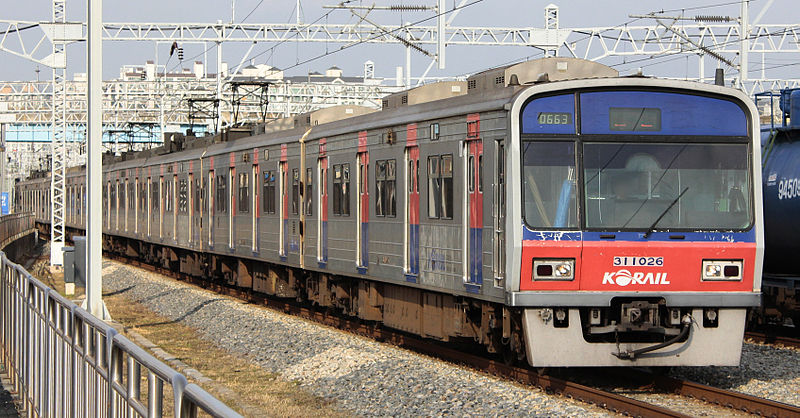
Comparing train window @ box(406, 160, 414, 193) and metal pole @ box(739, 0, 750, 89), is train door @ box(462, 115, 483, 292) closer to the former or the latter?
train window @ box(406, 160, 414, 193)

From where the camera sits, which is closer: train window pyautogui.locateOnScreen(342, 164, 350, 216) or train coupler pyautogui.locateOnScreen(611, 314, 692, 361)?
train coupler pyautogui.locateOnScreen(611, 314, 692, 361)

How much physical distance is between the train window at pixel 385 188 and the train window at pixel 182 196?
41.7ft

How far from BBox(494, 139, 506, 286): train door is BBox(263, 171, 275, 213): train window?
912 cm

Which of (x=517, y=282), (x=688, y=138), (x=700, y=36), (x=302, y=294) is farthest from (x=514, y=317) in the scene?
(x=700, y=36)

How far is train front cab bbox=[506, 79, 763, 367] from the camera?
433 inches

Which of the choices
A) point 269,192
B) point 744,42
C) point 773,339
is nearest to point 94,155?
point 269,192

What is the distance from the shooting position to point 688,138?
11.3 metres

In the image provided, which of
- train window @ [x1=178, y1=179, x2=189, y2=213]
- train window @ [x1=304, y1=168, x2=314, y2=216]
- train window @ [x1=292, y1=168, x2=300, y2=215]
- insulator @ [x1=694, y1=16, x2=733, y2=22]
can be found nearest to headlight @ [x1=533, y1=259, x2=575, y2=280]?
train window @ [x1=304, y1=168, x2=314, y2=216]

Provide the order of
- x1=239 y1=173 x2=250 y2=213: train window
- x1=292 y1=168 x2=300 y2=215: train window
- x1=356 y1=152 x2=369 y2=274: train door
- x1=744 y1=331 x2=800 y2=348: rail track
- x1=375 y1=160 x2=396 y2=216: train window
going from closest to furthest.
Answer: x1=375 y1=160 x2=396 y2=216: train window → x1=744 y1=331 x2=800 y2=348: rail track → x1=356 y1=152 x2=369 y2=274: train door → x1=292 y1=168 x2=300 y2=215: train window → x1=239 y1=173 x2=250 y2=213: train window

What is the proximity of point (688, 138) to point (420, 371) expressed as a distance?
11.8 feet

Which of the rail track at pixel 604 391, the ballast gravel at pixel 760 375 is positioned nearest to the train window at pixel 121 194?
the rail track at pixel 604 391

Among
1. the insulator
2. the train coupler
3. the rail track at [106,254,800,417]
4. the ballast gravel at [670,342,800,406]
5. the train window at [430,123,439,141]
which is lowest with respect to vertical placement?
the ballast gravel at [670,342,800,406]

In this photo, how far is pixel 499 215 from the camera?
11.4m

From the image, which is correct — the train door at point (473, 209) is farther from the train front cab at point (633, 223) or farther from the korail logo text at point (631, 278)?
the korail logo text at point (631, 278)
